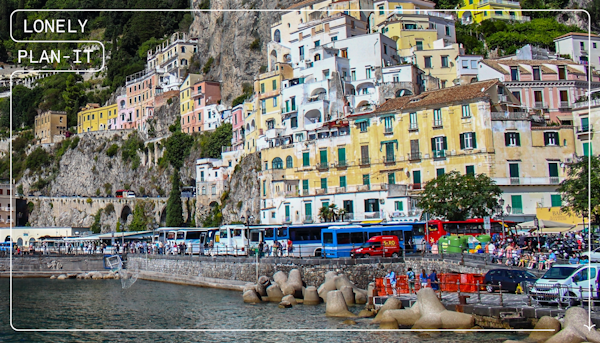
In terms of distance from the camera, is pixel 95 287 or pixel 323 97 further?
pixel 323 97

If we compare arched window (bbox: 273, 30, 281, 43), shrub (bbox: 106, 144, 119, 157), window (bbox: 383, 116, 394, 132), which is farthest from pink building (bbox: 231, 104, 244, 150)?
shrub (bbox: 106, 144, 119, 157)

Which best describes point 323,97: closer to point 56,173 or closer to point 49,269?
point 49,269

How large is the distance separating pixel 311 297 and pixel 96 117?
10177 centimetres

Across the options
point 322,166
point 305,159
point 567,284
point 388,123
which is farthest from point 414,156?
point 567,284

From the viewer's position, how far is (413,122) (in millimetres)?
51969

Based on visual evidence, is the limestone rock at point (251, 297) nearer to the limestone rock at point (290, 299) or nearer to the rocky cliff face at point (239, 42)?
the limestone rock at point (290, 299)

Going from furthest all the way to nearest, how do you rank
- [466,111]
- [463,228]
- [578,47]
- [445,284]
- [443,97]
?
[578,47], [443,97], [466,111], [463,228], [445,284]

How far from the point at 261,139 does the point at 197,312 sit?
38.1 meters

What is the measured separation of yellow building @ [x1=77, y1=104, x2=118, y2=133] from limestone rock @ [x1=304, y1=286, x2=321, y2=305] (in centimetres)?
9431

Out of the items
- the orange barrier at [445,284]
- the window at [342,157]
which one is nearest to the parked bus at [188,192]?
the window at [342,157]

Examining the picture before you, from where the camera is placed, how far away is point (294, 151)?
59.6 m

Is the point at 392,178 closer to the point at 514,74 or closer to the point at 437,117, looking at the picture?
the point at 437,117

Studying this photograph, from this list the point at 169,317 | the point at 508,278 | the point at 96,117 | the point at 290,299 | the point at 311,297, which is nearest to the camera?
the point at 508,278

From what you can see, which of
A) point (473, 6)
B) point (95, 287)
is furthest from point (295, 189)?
point (473, 6)
